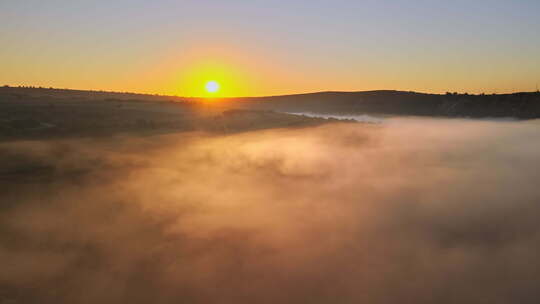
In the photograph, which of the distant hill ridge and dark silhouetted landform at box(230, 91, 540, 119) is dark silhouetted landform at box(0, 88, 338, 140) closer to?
the distant hill ridge

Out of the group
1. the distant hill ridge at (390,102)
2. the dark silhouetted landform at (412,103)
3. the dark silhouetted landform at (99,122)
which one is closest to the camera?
the dark silhouetted landform at (99,122)

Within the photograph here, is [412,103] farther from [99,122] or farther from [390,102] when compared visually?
[99,122]

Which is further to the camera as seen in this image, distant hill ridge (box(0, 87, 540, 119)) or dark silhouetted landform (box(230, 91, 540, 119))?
dark silhouetted landform (box(230, 91, 540, 119))

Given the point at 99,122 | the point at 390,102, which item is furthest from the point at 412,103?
the point at 99,122

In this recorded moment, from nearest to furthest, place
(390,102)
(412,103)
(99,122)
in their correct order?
1. (99,122)
2. (412,103)
3. (390,102)

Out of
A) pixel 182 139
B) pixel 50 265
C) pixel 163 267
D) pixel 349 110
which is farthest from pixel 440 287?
pixel 349 110

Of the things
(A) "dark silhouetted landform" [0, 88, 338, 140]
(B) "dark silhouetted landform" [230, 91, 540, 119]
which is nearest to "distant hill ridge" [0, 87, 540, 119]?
(B) "dark silhouetted landform" [230, 91, 540, 119]

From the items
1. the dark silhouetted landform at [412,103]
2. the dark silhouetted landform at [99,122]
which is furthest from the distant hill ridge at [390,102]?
the dark silhouetted landform at [99,122]

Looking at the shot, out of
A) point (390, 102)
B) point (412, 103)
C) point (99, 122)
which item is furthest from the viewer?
point (390, 102)

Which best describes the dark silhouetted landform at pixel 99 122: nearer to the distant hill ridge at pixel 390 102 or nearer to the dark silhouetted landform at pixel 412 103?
the distant hill ridge at pixel 390 102

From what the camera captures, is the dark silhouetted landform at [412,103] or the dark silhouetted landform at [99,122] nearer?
the dark silhouetted landform at [99,122]

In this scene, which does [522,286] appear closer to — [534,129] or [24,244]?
[24,244]
